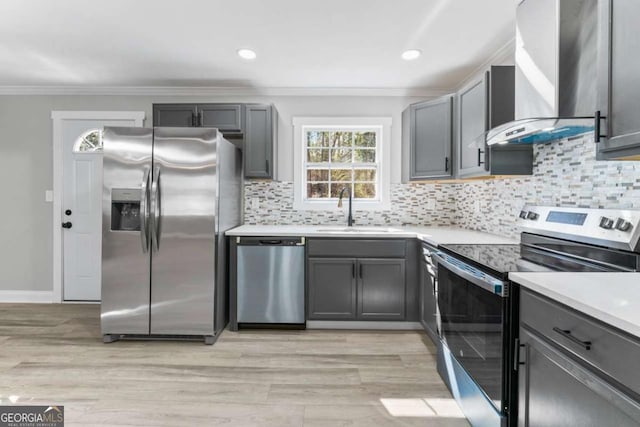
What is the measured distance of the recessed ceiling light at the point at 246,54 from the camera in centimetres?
295

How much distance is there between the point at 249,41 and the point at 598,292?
105 inches

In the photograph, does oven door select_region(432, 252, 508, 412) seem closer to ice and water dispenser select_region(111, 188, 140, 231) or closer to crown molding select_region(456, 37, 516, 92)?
crown molding select_region(456, 37, 516, 92)

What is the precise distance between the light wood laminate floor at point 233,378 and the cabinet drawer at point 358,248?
0.69 metres

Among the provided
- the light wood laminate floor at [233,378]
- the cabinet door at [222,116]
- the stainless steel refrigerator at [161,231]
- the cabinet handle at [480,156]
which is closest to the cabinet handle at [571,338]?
the light wood laminate floor at [233,378]

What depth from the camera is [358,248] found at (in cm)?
320

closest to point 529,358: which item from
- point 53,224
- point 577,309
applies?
point 577,309

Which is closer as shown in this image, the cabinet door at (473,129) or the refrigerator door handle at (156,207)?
the cabinet door at (473,129)

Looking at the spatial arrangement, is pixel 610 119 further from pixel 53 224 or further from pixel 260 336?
pixel 53 224

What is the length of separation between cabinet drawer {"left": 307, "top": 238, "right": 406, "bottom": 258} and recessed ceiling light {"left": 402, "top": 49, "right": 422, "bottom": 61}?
1.56 meters

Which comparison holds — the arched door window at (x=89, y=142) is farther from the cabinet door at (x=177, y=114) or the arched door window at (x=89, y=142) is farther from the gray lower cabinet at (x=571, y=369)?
the gray lower cabinet at (x=571, y=369)

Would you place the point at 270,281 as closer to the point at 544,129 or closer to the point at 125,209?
the point at 125,209

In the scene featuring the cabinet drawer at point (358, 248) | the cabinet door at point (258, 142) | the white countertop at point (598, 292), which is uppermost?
the cabinet door at point (258, 142)

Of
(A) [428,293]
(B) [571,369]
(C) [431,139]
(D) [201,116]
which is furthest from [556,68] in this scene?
(D) [201,116]

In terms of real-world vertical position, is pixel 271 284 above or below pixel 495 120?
below
